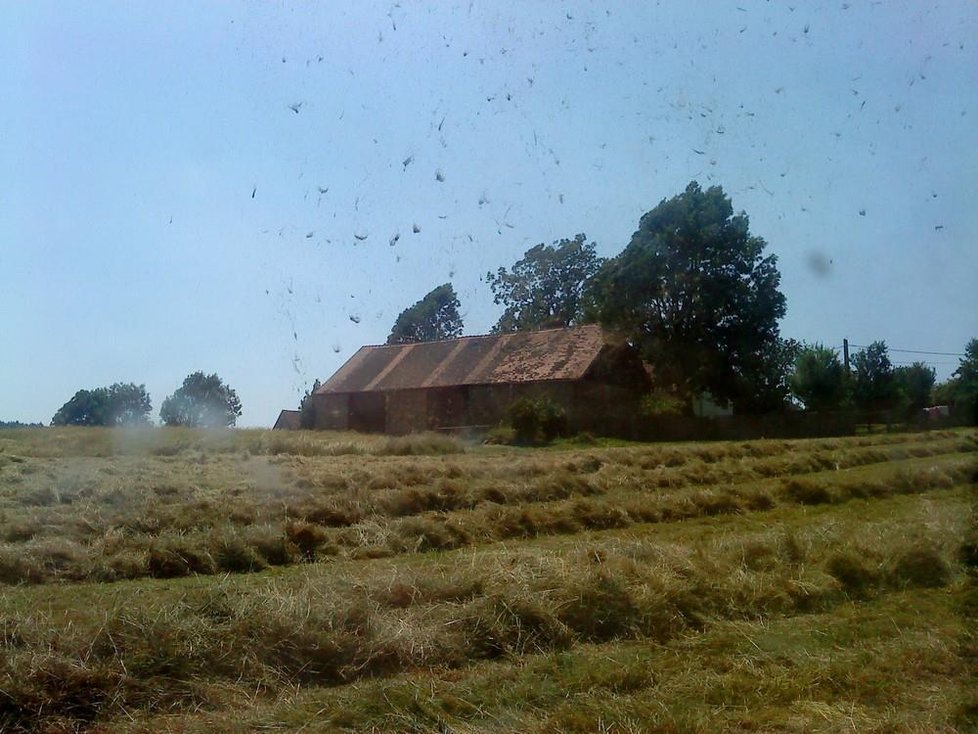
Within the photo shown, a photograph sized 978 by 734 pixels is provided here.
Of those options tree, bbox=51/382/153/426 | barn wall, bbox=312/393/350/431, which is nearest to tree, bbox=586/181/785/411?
barn wall, bbox=312/393/350/431

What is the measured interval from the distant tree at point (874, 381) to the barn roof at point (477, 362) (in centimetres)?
1349

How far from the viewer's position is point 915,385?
50.5m

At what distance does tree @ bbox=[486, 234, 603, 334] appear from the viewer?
58219 millimetres

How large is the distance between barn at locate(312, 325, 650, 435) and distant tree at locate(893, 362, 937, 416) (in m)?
12.6

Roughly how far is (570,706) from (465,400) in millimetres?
36858

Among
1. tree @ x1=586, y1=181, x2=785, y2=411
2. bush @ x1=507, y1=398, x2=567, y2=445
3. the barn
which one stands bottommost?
bush @ x1=507, y1=398, x2=567, y2=445

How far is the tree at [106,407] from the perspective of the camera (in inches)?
1158

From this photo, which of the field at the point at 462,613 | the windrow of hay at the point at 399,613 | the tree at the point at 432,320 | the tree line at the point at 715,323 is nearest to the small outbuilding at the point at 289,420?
the tree line at the point at 715,323

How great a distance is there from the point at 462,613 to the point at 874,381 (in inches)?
1771

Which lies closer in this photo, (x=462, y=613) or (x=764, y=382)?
(x=462, y=613)

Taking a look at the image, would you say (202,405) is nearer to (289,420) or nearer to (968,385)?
(289,420)

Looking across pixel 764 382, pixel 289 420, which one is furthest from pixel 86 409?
pixel 764 382

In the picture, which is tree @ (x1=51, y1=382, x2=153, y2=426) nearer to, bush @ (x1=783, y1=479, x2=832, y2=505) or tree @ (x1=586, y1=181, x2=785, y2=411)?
bush @ (x1=783, y1=479, x2=832, y2=505)

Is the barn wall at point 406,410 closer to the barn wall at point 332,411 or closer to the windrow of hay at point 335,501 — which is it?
the barn wall at point 332,411
